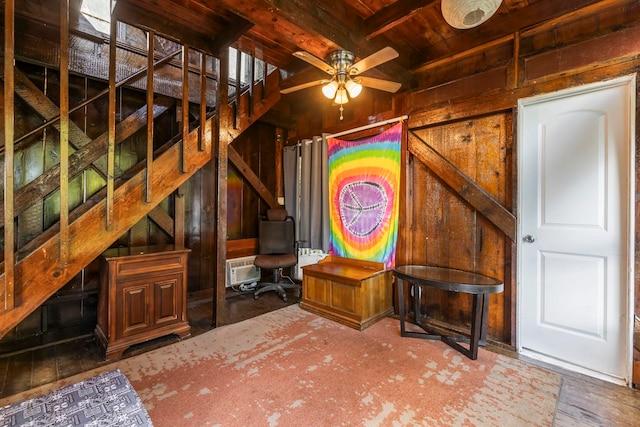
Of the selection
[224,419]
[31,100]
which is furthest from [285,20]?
[224,419]

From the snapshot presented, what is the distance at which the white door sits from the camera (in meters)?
1.99

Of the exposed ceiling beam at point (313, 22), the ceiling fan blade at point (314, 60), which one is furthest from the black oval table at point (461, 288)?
the exposed ceiling beam at point (313, 22)

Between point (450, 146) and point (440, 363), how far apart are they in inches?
76.5

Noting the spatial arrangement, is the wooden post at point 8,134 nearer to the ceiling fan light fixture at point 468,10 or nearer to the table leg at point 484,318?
the ceiling fan light fixture at point 468,10

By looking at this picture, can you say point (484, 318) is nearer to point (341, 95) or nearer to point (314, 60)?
point (341, 95)

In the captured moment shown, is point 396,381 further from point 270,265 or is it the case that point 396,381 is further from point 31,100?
point 31,100

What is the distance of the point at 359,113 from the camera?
359 centimetres

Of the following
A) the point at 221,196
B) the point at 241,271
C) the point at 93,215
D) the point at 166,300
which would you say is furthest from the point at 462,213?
the point at 93,215

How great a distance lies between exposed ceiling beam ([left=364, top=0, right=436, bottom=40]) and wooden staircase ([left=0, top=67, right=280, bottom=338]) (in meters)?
1.40

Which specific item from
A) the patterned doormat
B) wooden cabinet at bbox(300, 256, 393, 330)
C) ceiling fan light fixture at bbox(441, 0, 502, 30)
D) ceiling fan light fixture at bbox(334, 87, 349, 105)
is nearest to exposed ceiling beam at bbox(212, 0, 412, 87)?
ceiling fan light fixture at bbox(334, 87, 349, 105)

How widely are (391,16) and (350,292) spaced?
8.03ft

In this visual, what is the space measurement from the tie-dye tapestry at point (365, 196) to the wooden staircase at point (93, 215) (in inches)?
48.7

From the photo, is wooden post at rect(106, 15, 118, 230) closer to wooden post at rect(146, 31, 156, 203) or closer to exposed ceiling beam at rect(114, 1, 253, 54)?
wooden post at rect(146, 31, 156, 203)

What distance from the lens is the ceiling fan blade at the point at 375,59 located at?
1896mm
